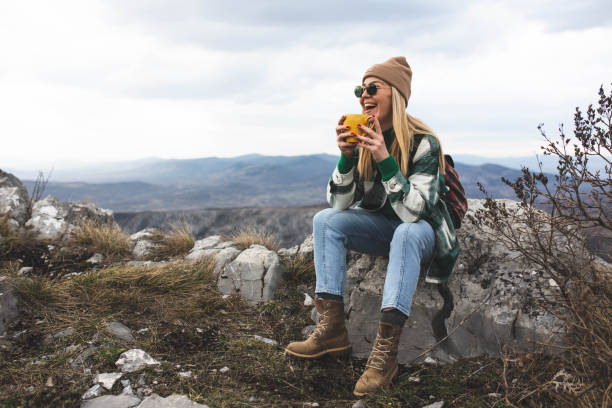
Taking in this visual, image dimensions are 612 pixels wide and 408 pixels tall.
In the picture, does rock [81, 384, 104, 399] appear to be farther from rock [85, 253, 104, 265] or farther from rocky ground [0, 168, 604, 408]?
rock [85, 253, 104, 265]

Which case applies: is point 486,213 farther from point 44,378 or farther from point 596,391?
point 44,378

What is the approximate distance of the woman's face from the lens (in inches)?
120

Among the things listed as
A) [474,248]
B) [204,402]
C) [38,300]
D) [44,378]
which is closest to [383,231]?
[474,248]

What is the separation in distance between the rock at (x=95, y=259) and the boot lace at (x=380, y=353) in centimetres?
399

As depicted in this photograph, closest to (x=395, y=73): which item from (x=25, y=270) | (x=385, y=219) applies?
(x=385, y=219)

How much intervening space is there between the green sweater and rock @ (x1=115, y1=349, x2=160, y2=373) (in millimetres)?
1801

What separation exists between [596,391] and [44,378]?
Answer: 3.15 m

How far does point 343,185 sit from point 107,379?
212 centimetres

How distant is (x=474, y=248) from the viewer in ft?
11.6

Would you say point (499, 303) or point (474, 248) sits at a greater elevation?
point (474, 248)

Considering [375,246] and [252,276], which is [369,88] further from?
[252,276]

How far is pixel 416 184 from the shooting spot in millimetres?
2842

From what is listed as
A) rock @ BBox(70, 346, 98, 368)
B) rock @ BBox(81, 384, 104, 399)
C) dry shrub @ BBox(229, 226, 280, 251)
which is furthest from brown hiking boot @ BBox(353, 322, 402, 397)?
dry shrub @ BBox(229, 226, 280, 251)

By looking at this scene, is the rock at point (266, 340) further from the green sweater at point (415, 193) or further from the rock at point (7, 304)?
the rock at point (7, 304)
